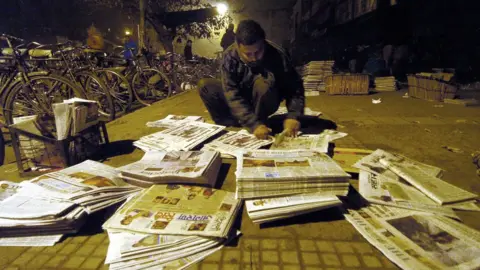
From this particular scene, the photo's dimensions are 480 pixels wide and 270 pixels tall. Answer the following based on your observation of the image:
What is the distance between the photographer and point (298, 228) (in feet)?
4.04

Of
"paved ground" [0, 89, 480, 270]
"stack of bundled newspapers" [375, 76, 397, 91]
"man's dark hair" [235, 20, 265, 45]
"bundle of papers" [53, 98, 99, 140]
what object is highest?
"man's dark hair" [235, 20, 265, 45]

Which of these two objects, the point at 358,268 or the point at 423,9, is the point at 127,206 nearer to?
the point at 358,268

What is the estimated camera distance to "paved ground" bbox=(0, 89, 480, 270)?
104 cm

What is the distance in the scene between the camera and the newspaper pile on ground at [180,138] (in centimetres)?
211

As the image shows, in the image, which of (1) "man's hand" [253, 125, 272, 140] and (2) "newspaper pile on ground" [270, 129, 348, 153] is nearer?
(2) "newspaper pile on ground" [270, 129, 348, 153]

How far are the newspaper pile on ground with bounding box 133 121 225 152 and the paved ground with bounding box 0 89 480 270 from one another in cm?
13

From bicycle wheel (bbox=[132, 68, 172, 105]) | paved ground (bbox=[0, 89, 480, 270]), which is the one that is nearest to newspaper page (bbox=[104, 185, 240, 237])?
paved ground (bbox=[0, 89, 480, 270])

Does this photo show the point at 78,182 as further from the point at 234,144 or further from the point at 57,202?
the point at 234,144

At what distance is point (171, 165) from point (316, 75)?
208 inches

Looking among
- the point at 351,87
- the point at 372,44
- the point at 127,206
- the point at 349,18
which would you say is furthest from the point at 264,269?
the point at 349,18

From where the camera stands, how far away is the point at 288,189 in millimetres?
1261

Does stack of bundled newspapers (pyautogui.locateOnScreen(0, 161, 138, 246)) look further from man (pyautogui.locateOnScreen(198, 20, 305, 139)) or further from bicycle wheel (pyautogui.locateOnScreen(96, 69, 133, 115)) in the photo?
bicycle wheel (pyautogui.locateOnScreen(96, 69, 133, 115))

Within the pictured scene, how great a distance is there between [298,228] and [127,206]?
845 millimetres

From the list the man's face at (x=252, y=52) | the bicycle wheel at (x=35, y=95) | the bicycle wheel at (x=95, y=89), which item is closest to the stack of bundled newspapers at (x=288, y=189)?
the man's face at (x=252, y=52)
